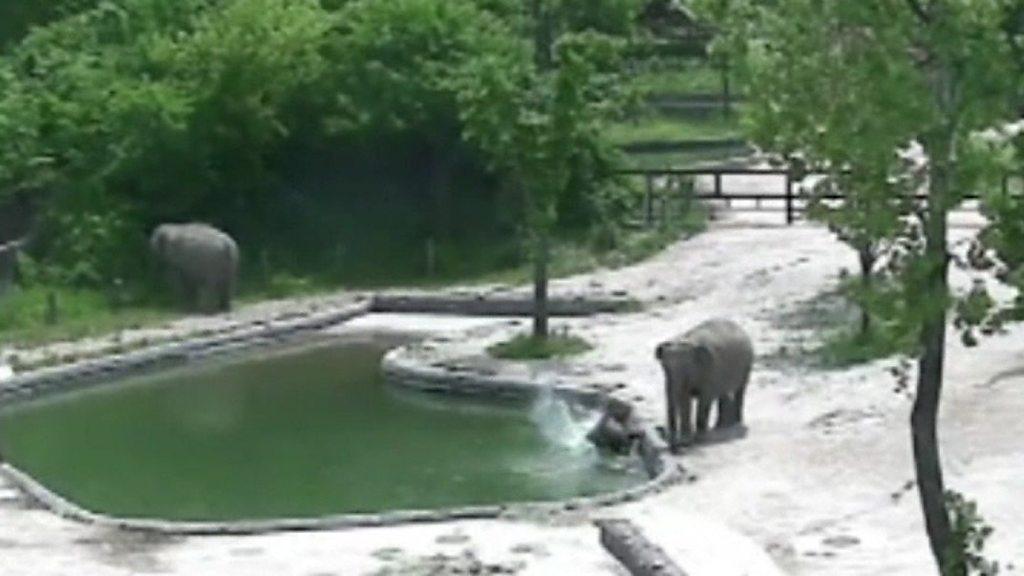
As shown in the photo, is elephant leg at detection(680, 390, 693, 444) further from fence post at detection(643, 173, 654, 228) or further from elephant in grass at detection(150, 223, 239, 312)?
fence post at detection(643, 173, 654, 228)

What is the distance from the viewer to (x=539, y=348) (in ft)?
93.2

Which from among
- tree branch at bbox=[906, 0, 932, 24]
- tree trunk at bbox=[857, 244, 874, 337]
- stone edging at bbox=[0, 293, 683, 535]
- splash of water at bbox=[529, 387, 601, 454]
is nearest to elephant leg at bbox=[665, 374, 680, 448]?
stone edging at bbox=[0, 293, 683, 535]

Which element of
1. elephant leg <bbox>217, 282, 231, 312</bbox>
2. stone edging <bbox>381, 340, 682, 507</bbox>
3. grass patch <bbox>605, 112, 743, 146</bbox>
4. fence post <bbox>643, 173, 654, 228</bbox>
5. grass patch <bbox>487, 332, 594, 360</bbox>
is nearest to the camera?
stone edging <bbox>381, 340, 682, 507</bbox>

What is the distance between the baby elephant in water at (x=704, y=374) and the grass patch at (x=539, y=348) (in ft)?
16.1

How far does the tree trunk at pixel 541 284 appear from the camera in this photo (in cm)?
2841

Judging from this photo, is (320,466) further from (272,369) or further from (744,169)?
(744,169)

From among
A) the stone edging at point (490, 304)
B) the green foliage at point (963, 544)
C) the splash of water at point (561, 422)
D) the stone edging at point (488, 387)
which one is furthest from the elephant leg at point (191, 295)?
the green foliage at point (963, 544)

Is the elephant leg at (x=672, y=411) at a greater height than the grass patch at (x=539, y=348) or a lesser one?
greater

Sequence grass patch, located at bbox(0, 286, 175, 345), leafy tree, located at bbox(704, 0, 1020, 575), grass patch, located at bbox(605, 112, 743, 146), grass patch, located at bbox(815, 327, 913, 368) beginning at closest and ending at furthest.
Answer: leafy tree, located at bbox(704, 0, 1020, 575) → grass patch, located at bbox(815, 327, 913, 368) → grass patch, located at bbox(0, 286, 175, 345) → grass patch, located at bbox(605, 112, 743, 146)

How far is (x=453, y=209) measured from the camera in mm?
36000

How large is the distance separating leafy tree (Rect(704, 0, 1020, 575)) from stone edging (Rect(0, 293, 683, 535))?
8.50m

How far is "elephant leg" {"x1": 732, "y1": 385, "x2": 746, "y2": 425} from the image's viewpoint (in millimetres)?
23516

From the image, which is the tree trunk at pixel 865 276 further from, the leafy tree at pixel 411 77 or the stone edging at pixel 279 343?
the leafy tree at pixel 411 77

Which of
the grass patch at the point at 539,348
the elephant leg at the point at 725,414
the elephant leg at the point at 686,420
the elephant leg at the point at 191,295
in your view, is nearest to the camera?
the elephant leg at the point at 686,420
